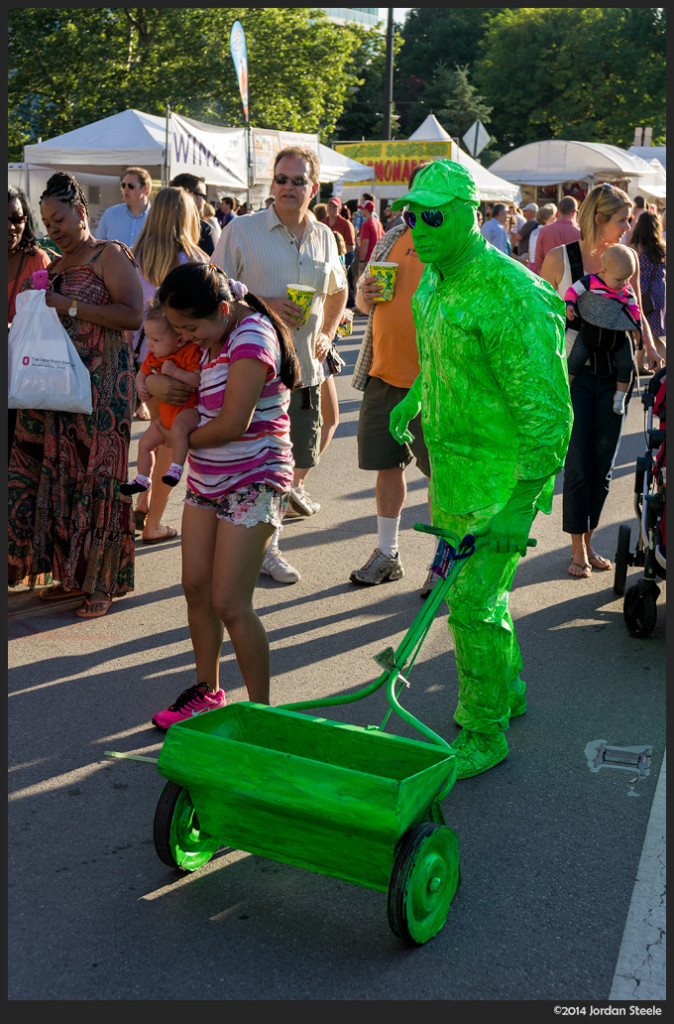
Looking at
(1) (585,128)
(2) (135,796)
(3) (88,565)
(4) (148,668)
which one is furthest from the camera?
(1) (585,128)

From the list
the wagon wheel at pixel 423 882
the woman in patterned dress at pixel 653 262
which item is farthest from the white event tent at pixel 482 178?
the wagon wheel at pixel 423 882

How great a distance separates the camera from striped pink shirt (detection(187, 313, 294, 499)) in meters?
3.78

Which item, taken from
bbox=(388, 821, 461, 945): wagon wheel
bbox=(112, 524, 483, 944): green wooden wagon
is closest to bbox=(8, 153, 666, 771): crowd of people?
bbox=(112, 524, 483, 944): green wooden wagon

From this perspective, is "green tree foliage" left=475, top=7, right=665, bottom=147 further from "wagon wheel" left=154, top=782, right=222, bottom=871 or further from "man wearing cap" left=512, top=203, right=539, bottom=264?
"wagon wheel" left=154, top=782, right=222, bottom=871

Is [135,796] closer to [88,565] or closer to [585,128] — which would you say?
[88,565]

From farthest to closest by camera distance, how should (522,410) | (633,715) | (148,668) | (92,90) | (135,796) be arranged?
(92,90) → (148,668) → (633,715) → (135,796) → (522,410)

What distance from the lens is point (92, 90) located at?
33.6 m

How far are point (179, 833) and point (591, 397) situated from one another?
363 cm

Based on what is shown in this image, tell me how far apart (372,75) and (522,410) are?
207 feet

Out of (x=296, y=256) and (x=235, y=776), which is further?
(x=296, y=256)

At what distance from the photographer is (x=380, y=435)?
19.1 feet

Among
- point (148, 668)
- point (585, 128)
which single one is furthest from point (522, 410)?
point (585, 128)

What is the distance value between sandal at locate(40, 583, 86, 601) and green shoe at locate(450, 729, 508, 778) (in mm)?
2451

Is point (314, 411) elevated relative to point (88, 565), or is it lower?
elevated
